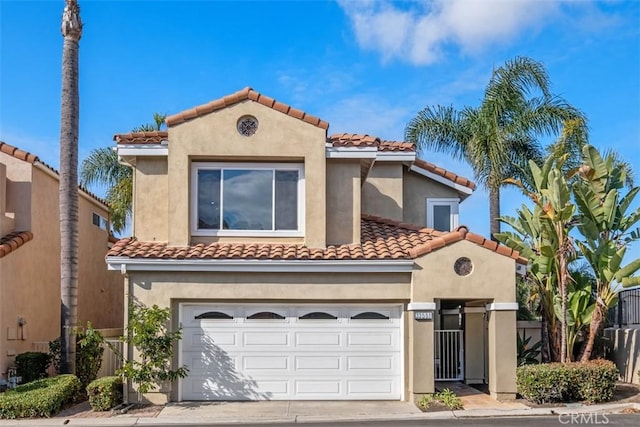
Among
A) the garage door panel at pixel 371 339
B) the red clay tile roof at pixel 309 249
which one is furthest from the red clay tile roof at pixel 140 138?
the garage door panel at pixel 371 339

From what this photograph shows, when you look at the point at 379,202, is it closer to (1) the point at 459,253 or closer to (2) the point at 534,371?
(1) the point at 459,253

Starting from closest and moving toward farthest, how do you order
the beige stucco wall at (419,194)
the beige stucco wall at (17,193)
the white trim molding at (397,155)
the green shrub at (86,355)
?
the green shrub at (86,355) → the beige stucco wall at (17,193) → the white trim molding at (397,155) → the beige stucco wall at (419,194)

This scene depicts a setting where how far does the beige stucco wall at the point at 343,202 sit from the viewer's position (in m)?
16.2

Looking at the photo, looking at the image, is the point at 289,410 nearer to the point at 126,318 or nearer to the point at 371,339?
the point at 371,339

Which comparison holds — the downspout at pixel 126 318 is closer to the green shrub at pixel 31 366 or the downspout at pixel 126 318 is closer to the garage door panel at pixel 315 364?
the green shrub at pixel 31 366

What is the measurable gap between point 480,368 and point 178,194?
9123mm

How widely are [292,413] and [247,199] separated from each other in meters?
5.30

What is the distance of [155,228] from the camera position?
53.0 ft

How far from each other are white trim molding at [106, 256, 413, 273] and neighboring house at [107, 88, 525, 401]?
0.03 metres

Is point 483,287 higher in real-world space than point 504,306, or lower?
higher

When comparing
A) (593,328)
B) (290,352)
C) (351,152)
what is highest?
(351,152)

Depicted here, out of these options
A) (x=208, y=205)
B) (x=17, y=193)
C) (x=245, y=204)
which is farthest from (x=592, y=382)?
(x=17, y=193)

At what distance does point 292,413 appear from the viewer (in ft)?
45.6

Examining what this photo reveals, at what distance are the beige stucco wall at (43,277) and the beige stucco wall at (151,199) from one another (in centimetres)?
368
